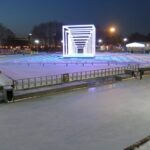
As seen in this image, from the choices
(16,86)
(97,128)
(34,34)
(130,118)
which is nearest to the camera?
(97,128)

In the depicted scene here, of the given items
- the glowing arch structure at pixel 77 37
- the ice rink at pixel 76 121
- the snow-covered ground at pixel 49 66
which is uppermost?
the glowing arch structure at pixel 77 37

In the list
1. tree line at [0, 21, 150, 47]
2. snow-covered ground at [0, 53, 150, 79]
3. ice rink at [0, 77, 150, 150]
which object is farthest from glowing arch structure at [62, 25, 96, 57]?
tree line at [0, 21, 150, 47]

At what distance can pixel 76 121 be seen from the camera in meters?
10.2

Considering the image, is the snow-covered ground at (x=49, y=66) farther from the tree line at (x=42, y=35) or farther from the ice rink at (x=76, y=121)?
the tree line at (x=42, y=35)

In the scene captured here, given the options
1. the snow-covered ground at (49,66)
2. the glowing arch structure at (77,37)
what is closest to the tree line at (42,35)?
the glowing arch structure at (77,37)

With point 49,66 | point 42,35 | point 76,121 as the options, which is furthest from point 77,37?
point 42,35

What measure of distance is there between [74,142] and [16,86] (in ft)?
26.9

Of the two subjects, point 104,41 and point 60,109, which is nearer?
point 60,109

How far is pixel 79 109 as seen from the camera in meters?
12.0

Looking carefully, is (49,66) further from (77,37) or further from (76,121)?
(77,37)

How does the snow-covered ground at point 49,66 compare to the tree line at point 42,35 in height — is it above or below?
below

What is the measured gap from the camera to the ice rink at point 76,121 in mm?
8078

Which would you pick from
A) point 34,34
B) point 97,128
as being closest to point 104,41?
point 34,34

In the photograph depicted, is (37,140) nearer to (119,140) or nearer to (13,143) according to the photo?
(13,143)
